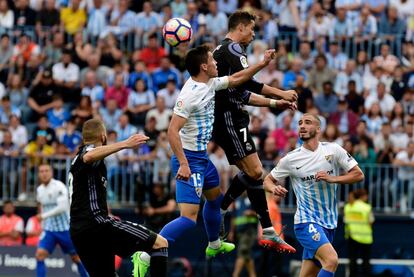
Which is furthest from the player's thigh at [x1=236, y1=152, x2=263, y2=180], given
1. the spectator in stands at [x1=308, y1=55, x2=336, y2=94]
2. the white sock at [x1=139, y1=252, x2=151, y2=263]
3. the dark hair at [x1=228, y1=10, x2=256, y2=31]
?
the spectator in stands at [x1=308, y1=55, x2=336, y2=94]

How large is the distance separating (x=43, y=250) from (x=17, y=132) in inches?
171

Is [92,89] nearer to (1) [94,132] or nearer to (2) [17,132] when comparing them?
(2) [17,132]

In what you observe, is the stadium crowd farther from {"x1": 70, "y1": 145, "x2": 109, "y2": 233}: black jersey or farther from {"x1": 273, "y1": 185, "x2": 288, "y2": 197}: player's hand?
{"x1": 70, "y1": 145, "x2": 109, "y2": 233}: black jersey

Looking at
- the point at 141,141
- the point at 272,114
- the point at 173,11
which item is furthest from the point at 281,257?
the point at 141,141

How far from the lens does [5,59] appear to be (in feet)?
88.8

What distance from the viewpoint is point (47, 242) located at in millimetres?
21250

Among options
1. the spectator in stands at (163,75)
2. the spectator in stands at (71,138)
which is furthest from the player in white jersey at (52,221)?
the spectator in stands at (163,75)

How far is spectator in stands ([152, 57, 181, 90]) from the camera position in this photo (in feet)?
84.3

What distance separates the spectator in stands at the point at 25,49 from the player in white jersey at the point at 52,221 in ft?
19.4

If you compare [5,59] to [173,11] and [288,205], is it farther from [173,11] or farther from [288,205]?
[288,205]

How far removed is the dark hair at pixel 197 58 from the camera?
47.6ft

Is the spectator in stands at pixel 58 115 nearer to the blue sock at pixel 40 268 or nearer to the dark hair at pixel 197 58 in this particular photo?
the blue sock at pixel 40 268

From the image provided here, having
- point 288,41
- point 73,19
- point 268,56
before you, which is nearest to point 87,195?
point 268,56

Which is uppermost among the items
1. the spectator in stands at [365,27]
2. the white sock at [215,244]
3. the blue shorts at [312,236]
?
the spectator in stands at [365,27]
